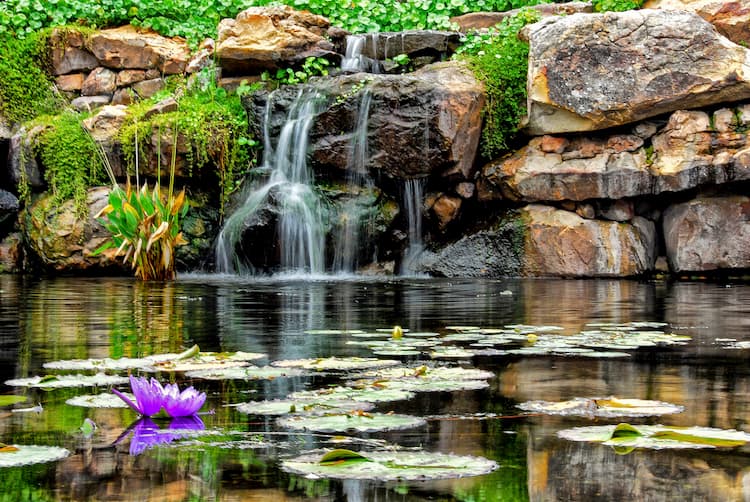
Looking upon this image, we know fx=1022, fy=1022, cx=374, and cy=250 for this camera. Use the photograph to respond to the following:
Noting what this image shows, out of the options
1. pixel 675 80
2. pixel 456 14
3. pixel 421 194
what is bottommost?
pixel 421 194

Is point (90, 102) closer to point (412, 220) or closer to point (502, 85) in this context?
point (412, 220)

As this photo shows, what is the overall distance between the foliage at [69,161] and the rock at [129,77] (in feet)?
5.94

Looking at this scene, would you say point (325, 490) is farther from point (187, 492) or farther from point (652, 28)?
point (652, 28)

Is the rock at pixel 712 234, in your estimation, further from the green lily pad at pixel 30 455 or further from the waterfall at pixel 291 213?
the green lily pad at pixel 30 455

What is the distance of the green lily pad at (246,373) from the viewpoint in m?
3.19

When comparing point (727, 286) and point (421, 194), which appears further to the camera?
point (421, 194)

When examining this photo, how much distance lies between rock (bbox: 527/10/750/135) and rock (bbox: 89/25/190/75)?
18.7 ft

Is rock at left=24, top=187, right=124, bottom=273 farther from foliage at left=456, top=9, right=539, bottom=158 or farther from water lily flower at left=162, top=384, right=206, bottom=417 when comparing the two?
water lily flower at left=162, top=384, right=206, bottom=417

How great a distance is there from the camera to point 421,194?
39.6 feet

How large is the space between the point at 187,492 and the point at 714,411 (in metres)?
1.42

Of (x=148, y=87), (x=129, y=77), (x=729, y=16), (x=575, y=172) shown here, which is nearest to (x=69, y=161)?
(x=148, y=87)

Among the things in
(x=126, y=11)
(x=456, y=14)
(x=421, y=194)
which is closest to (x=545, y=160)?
(x=421, y=194)

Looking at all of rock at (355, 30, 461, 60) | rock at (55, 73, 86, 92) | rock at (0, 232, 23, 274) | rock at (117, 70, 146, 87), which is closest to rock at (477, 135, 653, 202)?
rock at (355, 30, 461, 60)

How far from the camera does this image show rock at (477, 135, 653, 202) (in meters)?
11.1
